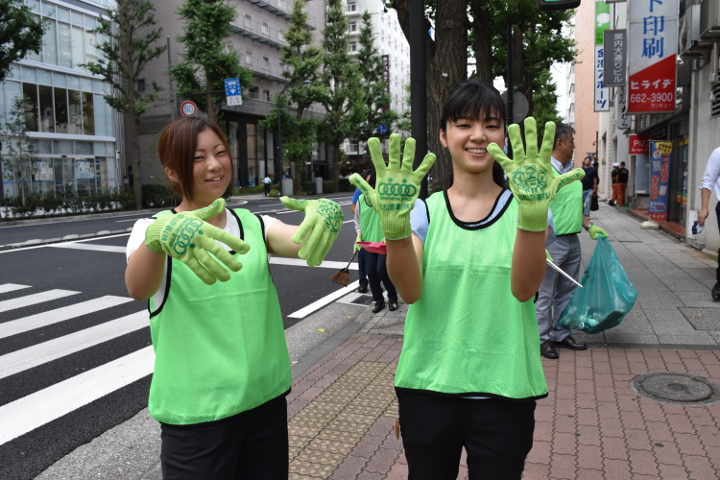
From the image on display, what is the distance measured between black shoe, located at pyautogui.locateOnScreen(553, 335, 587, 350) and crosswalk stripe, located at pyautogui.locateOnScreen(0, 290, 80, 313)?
251 inches

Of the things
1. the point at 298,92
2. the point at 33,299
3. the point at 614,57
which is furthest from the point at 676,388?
the point at 298,92

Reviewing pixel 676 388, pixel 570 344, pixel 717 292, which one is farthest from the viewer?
pixel 717 292

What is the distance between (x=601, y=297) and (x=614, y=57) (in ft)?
46.6

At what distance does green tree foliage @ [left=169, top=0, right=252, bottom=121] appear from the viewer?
2927cm

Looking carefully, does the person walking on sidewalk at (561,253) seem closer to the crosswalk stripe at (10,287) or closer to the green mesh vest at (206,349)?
the green mesh vest at (206,349)

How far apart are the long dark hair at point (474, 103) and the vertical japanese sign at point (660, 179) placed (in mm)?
14238

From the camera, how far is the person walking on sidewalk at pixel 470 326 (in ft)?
5.77

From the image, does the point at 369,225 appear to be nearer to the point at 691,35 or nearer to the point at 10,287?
the point at 10,287

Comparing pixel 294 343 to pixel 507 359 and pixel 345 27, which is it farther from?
pixel 345 27

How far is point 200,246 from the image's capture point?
5.12 feet

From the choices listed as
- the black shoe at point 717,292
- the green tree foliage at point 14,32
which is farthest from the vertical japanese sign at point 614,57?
the green tree foliage at point 14,32

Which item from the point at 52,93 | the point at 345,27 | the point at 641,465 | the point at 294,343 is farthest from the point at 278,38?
the point at 641,465

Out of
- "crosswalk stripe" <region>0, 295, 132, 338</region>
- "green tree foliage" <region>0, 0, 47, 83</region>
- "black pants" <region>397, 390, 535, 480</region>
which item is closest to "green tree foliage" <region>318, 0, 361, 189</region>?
"green tree foliage" <region>0, 0, 47, 83</region>

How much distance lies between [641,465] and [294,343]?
3531 millimetres
